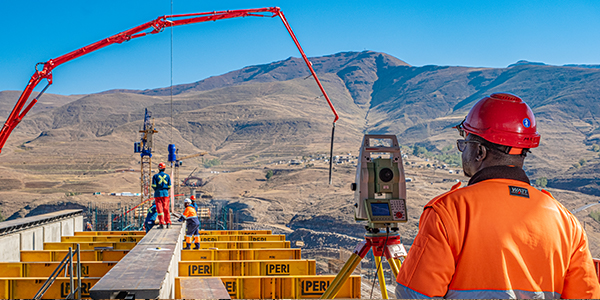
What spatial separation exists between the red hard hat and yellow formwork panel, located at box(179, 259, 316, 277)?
736cm

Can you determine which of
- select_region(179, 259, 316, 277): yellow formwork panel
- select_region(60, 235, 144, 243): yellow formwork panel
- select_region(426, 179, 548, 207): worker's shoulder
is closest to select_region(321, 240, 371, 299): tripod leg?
select_region(426, 179, 548, 207): worker's shoulder

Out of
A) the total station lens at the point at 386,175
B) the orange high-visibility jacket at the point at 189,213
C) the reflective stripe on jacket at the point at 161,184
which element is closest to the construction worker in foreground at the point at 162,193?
the reflective stripe on jacket at the point at 161,184

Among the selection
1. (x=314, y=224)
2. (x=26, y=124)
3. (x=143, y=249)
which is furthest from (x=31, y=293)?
(x=26, y=124)

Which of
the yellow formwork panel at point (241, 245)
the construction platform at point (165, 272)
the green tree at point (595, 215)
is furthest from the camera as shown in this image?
the green tree at point (595, 215)

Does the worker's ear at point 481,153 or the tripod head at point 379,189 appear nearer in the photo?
the worker's ear at point 481,153

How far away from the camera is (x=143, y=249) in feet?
26.1

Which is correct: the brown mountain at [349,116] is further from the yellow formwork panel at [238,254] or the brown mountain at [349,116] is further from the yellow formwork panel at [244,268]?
the yellow formwork panel at [244,268]

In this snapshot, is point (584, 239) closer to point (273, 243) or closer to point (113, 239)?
point (273, 243)

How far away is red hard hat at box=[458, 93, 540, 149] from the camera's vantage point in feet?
6.98

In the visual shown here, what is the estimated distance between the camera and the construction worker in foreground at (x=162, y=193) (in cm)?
1108

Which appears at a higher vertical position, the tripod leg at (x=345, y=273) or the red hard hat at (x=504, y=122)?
the red hard hat at (x=504, y=122)

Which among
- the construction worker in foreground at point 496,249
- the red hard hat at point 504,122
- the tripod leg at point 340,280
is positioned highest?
the red hard hat at point 504,122

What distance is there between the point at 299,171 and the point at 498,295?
61881 mm

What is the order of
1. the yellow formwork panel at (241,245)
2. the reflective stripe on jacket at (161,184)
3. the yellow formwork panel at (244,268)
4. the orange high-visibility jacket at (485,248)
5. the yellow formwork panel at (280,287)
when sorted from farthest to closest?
the yellow formwork panel at (241,245) → the reflective stripe on jacket at (161,184) → the yellow formwork panel at (244,268) → the yellow formwork panel at (280,287) → the orange high-visibility jacket at (485,248)
